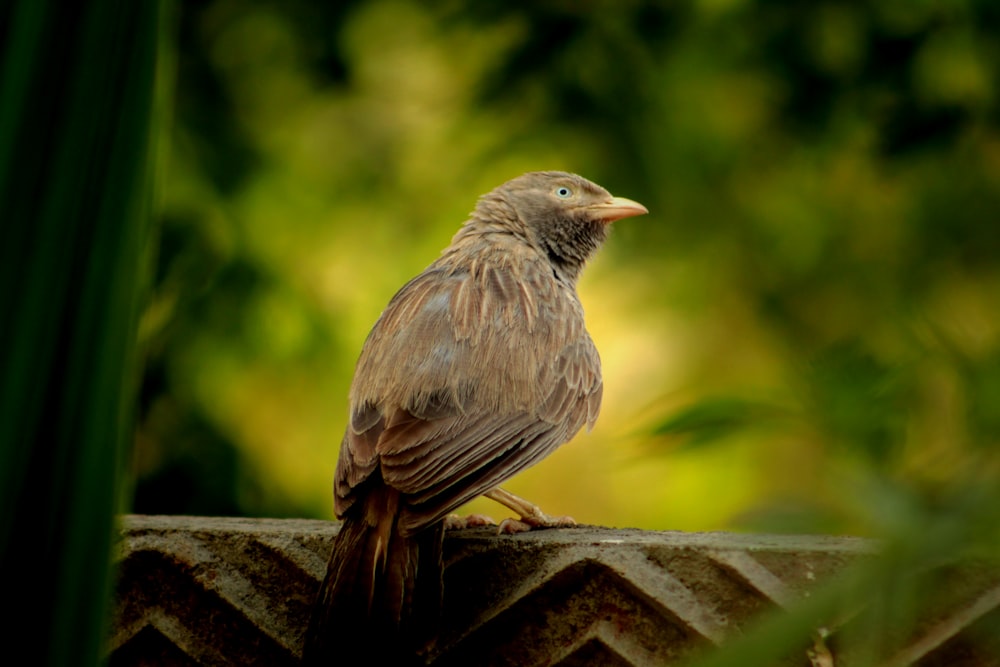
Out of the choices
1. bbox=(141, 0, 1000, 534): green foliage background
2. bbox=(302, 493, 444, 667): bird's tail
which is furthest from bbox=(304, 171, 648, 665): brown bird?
bbox=(141, 0, 1000, 534): green foliage background

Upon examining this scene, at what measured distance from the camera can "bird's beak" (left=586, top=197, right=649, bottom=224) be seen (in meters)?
4.07

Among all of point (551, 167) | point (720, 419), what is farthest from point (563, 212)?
point (720, 419)

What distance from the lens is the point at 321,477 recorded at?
219 inches

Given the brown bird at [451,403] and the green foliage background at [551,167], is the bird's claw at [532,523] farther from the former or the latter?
the green foliage background at [551,167]

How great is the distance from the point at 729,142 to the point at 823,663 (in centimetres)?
385

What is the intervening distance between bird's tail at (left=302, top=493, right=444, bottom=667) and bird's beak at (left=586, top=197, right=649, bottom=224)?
1905 mm

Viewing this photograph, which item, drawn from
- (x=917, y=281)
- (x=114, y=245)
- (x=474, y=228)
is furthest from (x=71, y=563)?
(x=917, y=281)

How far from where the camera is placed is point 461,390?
2.88 metres

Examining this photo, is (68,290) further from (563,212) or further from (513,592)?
(563,212)

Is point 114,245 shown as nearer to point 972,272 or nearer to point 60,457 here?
point 60,457

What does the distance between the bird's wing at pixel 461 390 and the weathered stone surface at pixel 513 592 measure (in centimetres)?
22

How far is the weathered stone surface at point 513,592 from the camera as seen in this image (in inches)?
74.3

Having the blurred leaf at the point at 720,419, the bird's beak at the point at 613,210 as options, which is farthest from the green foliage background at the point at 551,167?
the blurred leaf at the point at 720,419

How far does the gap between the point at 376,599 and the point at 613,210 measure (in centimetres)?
215
